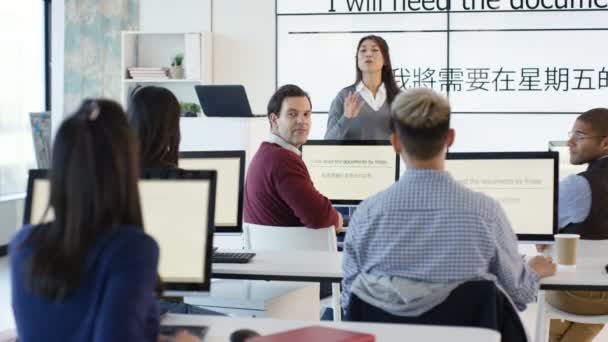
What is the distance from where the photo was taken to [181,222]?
7.52 feet

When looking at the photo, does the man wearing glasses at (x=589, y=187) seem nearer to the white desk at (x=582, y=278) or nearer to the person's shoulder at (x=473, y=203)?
the white desk at (x=582, y=278)

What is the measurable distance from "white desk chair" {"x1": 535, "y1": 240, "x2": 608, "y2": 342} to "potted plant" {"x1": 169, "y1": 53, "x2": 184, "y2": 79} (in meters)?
4.76

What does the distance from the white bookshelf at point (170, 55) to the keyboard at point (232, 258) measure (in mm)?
4469

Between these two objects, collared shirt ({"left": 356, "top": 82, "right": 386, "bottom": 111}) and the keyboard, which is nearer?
the keyboard

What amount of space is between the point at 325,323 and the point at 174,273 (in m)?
0.44

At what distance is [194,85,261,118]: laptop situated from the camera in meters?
5.82

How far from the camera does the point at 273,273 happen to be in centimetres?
293

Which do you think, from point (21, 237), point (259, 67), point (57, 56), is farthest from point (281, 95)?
point (57, 56)

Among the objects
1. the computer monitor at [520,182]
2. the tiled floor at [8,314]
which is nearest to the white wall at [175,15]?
the tiled floor at [8,314]

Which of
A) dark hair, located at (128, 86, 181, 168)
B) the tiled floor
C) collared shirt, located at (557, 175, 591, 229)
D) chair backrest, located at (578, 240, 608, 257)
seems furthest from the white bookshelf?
dark hair, located at (128, 86, 181, 168)

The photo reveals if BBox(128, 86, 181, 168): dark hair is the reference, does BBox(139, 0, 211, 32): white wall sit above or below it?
above

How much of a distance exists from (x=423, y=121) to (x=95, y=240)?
3.24ft

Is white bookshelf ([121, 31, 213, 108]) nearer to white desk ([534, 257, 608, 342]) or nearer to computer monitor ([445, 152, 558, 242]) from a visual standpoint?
computer monitor ([445, 152, 558, 242])

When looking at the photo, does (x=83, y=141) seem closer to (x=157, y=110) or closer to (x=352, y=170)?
(x=157, y=110)
